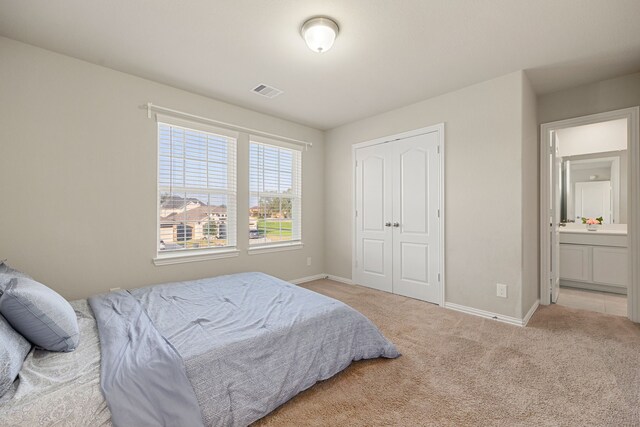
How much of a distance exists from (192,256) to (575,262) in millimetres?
5449

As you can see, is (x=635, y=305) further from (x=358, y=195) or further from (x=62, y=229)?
(x=62, y=229)

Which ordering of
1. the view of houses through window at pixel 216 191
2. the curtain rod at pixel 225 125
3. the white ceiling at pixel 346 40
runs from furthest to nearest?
the view of houses through window at pixel 216 191
the curtain rod at pixel 225 125
the white ceiling at pixel 346 40

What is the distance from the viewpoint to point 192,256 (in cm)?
332

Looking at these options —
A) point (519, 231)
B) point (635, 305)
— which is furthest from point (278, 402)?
point (635, 305)

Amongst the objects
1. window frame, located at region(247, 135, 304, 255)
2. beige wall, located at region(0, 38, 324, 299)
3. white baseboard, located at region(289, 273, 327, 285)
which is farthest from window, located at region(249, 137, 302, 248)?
beige wall, located at region(0, 38, 324, 299)

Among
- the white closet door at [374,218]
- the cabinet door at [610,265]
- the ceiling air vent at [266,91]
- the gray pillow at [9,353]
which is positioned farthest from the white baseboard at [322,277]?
the cabinet door at [610,265]

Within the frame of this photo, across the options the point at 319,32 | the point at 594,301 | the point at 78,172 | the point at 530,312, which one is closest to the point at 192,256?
the point at 78,172

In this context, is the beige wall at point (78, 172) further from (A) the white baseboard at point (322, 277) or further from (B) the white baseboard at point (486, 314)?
(B) the white baseboard at point (486, 314)

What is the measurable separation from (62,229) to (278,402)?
96.5 inches

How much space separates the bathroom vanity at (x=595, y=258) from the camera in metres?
3.89

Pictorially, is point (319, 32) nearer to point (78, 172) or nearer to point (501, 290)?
point (78, 172)

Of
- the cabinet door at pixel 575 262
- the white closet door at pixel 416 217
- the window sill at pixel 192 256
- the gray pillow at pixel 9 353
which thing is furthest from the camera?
the cabinet door at pixel 575 262

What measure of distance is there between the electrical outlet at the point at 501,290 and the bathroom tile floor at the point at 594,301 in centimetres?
126

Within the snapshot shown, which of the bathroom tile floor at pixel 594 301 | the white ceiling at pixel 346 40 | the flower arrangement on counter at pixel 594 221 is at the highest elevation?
the white ceiling at pixel 346 40
